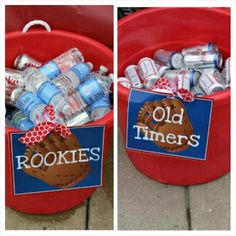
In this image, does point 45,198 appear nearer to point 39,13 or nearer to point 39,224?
point 39,224

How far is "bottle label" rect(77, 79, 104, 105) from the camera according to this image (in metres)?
1.43

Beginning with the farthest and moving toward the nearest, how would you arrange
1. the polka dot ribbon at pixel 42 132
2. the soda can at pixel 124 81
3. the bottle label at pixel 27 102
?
the soda can at pixel 124 81, the bottle label at pixel 27 102, the polka dot ribbon at pixel 42 132

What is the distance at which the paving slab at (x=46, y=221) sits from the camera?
151cm

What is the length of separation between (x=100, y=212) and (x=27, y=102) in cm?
42

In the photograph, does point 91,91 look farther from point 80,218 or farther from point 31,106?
point 80,218

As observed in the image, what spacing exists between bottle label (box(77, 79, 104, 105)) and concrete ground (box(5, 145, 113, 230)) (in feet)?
0.59

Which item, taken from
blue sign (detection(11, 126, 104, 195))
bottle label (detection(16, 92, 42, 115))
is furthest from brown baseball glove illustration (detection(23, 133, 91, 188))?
bottle label (detection(16, 92, 42, 115))

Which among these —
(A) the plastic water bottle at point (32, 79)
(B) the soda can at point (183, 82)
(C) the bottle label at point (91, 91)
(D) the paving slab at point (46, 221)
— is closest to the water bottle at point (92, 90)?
(C) the bottle label at point (91, 91)

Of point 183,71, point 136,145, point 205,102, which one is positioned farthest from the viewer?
point 183,71

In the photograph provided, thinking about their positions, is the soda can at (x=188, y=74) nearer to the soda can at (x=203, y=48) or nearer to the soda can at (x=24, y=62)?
the soda can at (x=203, y=48)

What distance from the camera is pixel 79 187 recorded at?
4.61ft

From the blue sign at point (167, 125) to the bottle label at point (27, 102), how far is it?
0.86 feet
